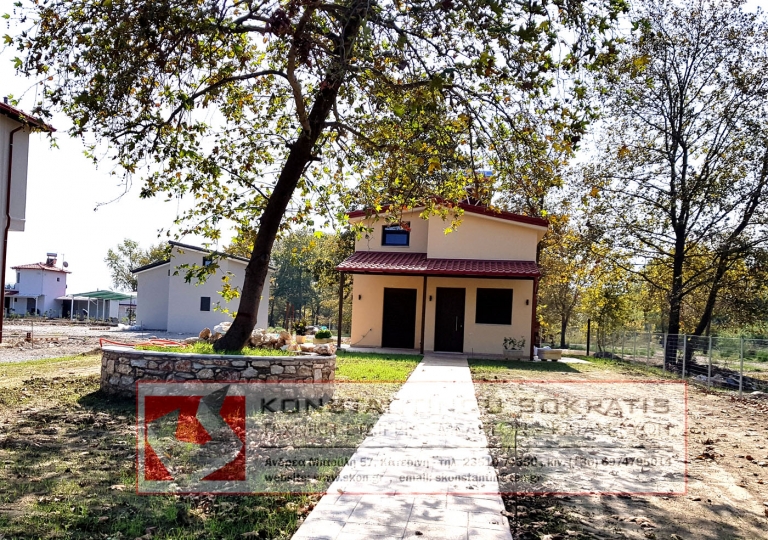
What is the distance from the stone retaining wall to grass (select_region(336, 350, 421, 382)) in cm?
262

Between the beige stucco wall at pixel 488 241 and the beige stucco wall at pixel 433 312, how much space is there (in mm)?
826

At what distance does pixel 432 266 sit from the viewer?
1934 centimetres

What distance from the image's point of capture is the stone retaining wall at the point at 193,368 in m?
8.53

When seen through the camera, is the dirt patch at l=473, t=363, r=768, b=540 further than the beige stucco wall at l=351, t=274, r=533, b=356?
No

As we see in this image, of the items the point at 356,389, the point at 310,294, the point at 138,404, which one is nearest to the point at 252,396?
the point at 138,404

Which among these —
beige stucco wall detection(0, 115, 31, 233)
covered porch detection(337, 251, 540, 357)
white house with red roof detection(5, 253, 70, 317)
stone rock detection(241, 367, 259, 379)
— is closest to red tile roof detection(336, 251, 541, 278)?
covered porch detection(337, 251, 540, 357)

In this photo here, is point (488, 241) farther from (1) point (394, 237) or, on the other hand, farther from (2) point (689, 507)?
(2) point (689, 507)

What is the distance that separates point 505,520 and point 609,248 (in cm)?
2001

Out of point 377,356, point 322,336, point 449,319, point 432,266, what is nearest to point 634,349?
point 449,319

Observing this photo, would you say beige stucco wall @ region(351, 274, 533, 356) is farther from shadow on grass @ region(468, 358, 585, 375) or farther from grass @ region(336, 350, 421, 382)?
grass @ region(336, 350, 421, 382)

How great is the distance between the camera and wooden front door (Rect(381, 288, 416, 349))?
21.0 metres

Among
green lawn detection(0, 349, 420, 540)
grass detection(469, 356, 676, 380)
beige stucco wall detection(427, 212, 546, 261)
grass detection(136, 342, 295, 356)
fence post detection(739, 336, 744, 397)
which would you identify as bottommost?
grass detection(469, 356, 676, 380)

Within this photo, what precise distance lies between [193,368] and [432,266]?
1168 cm

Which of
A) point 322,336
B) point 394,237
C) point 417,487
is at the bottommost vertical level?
point 417,487
